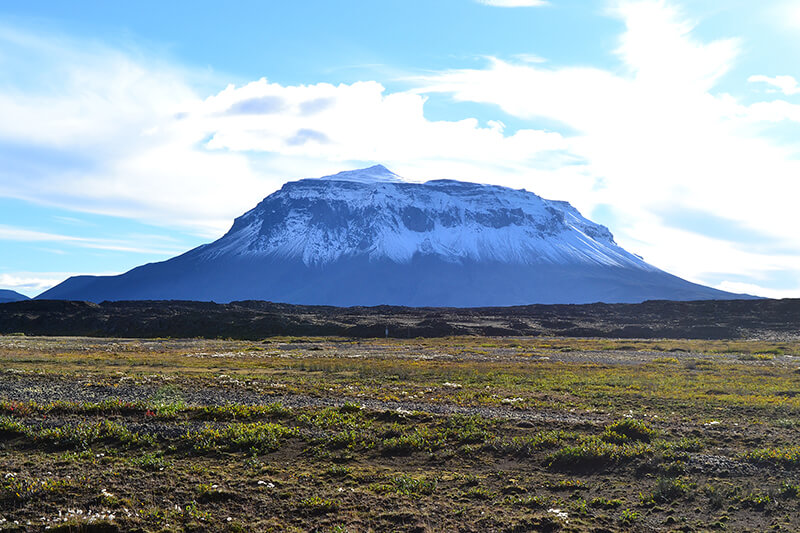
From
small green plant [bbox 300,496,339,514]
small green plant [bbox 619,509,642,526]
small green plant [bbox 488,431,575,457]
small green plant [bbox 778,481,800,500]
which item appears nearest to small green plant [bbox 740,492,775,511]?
small green plant [bbox 778,481,800,500]

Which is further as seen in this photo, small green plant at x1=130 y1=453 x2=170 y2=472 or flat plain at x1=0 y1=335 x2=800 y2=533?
small green plant at x1=130 y1=453 x2=170 y2=472

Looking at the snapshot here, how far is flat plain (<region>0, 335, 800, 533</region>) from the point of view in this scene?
14.7 meters

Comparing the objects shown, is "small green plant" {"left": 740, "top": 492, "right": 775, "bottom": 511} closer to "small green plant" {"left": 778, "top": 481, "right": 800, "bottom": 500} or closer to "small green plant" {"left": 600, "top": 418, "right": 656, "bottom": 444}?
"small green plant" {"left": 778, "top": 481, "right": 800, "bottom": 500}

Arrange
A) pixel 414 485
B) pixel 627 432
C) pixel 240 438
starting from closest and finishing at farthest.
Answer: pixel 414 485
pixel 240 438
pixel 627 432

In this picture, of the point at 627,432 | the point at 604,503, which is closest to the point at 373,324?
the point at 627,432

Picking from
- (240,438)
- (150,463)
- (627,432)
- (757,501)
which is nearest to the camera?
(757,501)

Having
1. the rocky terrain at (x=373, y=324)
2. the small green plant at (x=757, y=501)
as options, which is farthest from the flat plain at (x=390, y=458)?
the rocky terrain at (x=373, y=324)

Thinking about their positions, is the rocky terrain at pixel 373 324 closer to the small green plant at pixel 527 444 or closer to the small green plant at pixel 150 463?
the small green plant at pixel 527 444

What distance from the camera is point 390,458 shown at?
2022 cm

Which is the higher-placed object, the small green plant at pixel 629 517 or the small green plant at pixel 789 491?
the small green plant at pixel 789 491

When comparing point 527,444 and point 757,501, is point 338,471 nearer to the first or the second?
point 527,444

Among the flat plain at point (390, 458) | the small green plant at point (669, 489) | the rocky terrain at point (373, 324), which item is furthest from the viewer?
the rocky terrain at point (373, 324)

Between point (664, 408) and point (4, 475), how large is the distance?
2914 cm

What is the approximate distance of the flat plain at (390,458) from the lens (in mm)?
14711
